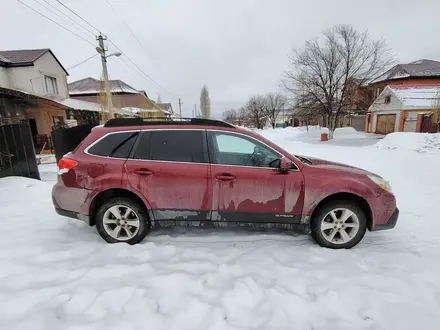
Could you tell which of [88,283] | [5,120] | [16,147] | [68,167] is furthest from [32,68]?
[88,283]

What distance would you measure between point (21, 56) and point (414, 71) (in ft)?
154

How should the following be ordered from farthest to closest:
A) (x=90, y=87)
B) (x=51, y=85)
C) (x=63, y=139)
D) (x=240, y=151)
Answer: (x=90, y=87) → (x=51, y=85) → (x=63, y=139) → (x=240, y=151)

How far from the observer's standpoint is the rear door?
307 cm

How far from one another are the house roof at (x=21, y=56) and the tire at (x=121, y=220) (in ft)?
65.8

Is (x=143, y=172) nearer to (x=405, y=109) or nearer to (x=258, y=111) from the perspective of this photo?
(x=405, y=109)

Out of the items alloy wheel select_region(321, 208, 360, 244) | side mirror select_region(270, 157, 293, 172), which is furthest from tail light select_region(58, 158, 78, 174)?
alloy wheel select_region(321, 208, 360, 244)

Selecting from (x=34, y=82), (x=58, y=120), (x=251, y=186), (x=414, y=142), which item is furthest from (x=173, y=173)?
(x=34, y=82)

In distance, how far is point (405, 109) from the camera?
24000mm

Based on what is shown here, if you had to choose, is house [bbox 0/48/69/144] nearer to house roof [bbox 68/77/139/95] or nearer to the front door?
house roof [bbox 68/77/139/95]

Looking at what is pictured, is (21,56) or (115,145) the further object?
(21,56)

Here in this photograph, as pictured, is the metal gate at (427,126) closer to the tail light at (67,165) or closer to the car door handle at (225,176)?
the car door handle at (225,176)

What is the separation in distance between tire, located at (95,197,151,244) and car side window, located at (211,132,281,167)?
1.28 meters

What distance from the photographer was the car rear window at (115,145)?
10.4 feet

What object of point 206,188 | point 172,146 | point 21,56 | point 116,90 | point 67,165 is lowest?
point 206,188
